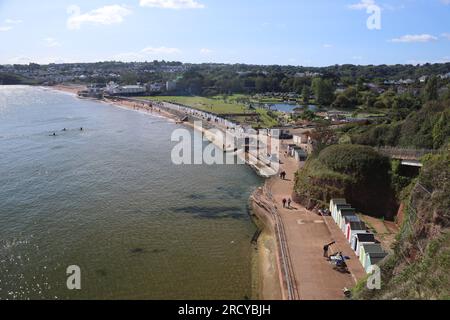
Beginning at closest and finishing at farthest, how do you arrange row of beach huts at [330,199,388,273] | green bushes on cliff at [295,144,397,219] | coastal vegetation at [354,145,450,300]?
coastal vegetation at [354,145,450,300] < row of beach huts at [330,199,388,273] < green bushes on cliff at [295,144,397,219]

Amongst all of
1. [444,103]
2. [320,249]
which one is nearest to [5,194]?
[320,249]

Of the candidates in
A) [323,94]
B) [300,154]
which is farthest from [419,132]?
[323,94]

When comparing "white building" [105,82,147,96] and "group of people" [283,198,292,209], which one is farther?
"white building" [105,82,147,96]

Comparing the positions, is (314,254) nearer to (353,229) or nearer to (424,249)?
(353,229)

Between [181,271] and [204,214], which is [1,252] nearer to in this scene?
[181,271]

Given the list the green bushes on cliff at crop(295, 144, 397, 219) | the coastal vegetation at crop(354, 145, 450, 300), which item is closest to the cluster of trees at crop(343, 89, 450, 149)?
the green bushes on cliff at crop(295, 144, 397, 219)

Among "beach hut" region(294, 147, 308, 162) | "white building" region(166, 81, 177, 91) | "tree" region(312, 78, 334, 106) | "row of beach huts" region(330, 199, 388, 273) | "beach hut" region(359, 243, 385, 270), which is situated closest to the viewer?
"row of beach huts" region(330, 199, 388, 273)

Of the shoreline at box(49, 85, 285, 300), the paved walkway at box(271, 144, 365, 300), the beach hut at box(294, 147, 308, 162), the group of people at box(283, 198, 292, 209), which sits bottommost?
the shoreline at box(49, 85, 285, 300)

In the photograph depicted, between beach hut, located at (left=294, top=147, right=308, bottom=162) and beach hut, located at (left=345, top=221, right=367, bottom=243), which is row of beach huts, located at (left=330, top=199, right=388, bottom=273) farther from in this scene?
beach hut, located at (left=294, top=147, right=308, bottom=162)
